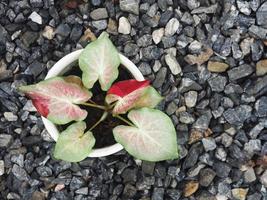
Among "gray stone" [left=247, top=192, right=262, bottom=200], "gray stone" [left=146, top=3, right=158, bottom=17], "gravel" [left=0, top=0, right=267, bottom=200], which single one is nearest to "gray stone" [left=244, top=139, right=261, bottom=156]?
"gravel" [left=0, top=0, right=267, bottom=200]

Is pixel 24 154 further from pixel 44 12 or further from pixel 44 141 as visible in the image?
pixel 44 12

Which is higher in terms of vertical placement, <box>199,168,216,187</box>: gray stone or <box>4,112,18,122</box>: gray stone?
<box>4,112,18,122</box>: gray stone

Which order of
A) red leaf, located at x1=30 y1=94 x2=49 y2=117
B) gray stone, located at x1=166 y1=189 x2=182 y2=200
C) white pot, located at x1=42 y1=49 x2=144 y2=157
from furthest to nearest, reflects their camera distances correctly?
gray stone, located at x1=166 y1=189 x2=182 y2=200, white pot, located at x1=42 y1=49 x2=144 y2=157, red leaf, located at x1=30 y1=94 x2=49 y2=117

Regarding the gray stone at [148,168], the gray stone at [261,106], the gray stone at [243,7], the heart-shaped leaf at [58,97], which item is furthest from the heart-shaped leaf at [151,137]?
the gray stone at [243,7]

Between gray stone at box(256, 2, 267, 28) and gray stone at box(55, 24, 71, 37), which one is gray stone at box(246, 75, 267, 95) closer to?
gray stone at box(256, 2, 267, 28)

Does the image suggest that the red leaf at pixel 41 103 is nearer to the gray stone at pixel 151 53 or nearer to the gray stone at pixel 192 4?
the gray stone at pixel 151 53

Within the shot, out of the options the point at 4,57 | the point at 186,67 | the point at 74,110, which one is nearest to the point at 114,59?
the point at 74,110
